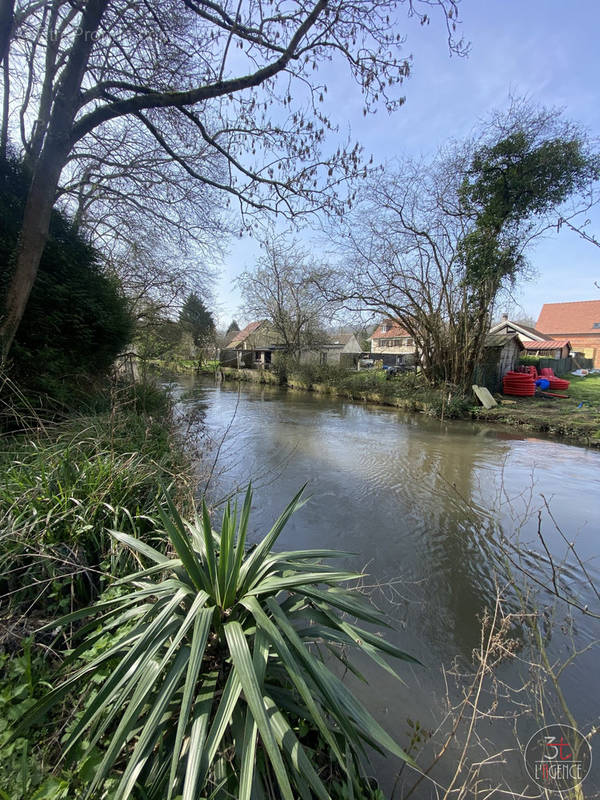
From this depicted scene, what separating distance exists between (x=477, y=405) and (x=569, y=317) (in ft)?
99.8

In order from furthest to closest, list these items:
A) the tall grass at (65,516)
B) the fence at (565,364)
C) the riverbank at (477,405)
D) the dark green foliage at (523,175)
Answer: the fence at (565,364)
the dark green foliage at (523,175)
the riverbank at (477,405)
the tall grass at (65,516)

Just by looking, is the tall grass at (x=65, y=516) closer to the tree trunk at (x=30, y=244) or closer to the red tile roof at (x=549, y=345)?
the tree trunk at (x=30, y=244)

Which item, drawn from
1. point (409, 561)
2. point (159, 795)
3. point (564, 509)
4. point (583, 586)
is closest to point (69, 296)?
point (159, 795)

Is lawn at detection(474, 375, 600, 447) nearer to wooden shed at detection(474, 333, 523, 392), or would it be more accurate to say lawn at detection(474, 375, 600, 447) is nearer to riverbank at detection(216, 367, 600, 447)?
riverbank at detection(216, 367, 600, 447)

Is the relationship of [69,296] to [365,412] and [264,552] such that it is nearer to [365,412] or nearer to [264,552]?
[264,552]

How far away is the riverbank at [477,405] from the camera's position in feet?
34.0

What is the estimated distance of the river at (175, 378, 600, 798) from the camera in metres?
2.15

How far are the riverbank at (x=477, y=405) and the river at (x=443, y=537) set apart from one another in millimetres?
1246

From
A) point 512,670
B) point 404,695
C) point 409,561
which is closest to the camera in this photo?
point 404,695

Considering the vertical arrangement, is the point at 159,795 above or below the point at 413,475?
above

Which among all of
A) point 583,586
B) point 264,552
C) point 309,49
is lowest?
point 583,586

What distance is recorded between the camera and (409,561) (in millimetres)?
3859

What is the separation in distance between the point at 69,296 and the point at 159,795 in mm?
5471

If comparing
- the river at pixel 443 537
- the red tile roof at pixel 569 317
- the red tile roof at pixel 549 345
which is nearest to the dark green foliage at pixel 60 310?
the river at pixel 443 537
